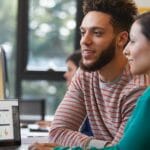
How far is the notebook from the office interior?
314 centimetres

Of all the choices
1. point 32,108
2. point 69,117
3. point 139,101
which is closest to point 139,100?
point 139,101

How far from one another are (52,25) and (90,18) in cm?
314

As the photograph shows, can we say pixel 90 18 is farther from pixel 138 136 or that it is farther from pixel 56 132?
pixel 138 136

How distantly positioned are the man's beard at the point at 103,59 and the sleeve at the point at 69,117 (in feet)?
0.42

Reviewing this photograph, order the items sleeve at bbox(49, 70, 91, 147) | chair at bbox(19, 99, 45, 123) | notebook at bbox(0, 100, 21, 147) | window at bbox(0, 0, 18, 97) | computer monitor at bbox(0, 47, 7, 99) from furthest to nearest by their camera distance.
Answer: window at bbox(0, 0, 18, 97), chair at bbox(19, 99, 45, 123), computer monitor at bbox(0, 47, 7, 99), sleeve at bbox(49, 70, 91, 147), notebook at bbox(0, 100, 21, 147)

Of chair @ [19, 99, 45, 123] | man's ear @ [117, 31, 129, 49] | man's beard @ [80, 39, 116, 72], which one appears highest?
man's ear @ [117, 31, 129, 49]

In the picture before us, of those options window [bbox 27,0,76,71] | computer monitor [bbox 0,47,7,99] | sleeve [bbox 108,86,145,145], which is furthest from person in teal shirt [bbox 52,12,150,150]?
window [bbox 27,0,76,71]

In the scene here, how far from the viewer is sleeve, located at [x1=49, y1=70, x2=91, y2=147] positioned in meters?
1.86

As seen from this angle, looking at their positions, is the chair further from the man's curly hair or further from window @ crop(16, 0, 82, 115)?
the man's curly hair

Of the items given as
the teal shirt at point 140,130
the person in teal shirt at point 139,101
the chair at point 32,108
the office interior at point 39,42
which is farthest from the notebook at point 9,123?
the office interior at point 39,42

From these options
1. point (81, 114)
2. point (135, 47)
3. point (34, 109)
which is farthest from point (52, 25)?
point (135, 47)

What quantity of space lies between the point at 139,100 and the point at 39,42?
12.1 ft

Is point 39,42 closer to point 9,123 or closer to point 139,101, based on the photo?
point 9,123

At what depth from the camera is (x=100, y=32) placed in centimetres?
186
